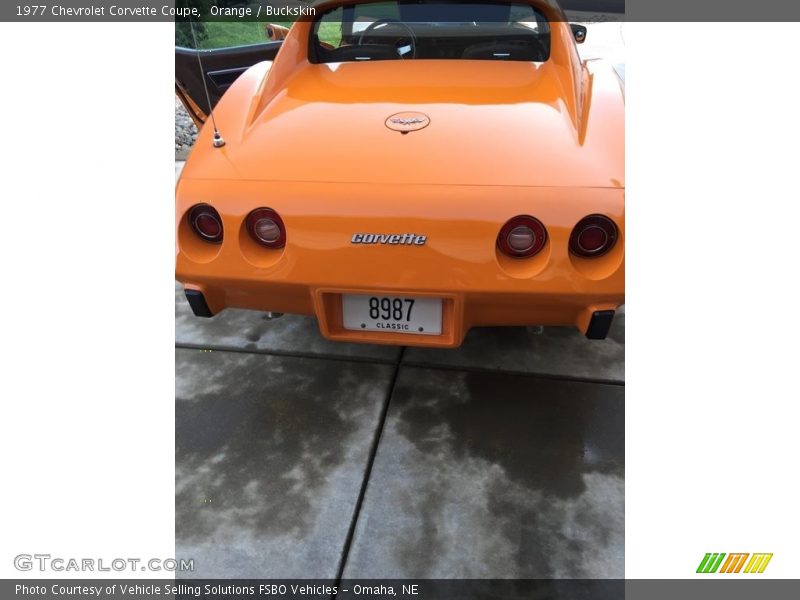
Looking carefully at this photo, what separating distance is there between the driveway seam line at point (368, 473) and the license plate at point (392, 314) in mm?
460

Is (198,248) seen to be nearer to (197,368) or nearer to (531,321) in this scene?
(197,368)

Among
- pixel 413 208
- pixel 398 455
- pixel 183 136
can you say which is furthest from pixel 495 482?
pixel 183 136

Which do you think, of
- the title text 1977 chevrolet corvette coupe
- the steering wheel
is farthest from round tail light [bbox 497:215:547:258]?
the steering wheel

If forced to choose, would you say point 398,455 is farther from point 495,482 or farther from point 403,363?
point 403,363

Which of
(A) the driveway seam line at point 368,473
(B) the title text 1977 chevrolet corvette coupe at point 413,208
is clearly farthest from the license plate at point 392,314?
(A) the driveway seam line at point 368,473

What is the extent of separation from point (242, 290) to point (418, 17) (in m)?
1.99

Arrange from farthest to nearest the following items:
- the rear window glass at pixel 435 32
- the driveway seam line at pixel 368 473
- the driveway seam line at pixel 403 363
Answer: the rear window glass at pixel 435 32
the driveway seam line at pixel 403 363
the driveway seam line at pixel 368 473

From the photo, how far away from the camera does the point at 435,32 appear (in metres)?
3.04

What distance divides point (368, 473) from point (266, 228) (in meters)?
1.00

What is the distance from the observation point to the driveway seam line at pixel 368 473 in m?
1.77

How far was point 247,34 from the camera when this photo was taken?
3.94 m

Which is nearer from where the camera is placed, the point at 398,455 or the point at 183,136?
the point at 398,455

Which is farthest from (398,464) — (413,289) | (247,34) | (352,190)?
(247,34)

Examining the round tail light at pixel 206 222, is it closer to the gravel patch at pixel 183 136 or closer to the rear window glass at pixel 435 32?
the rear window glass at pixel 435 32
